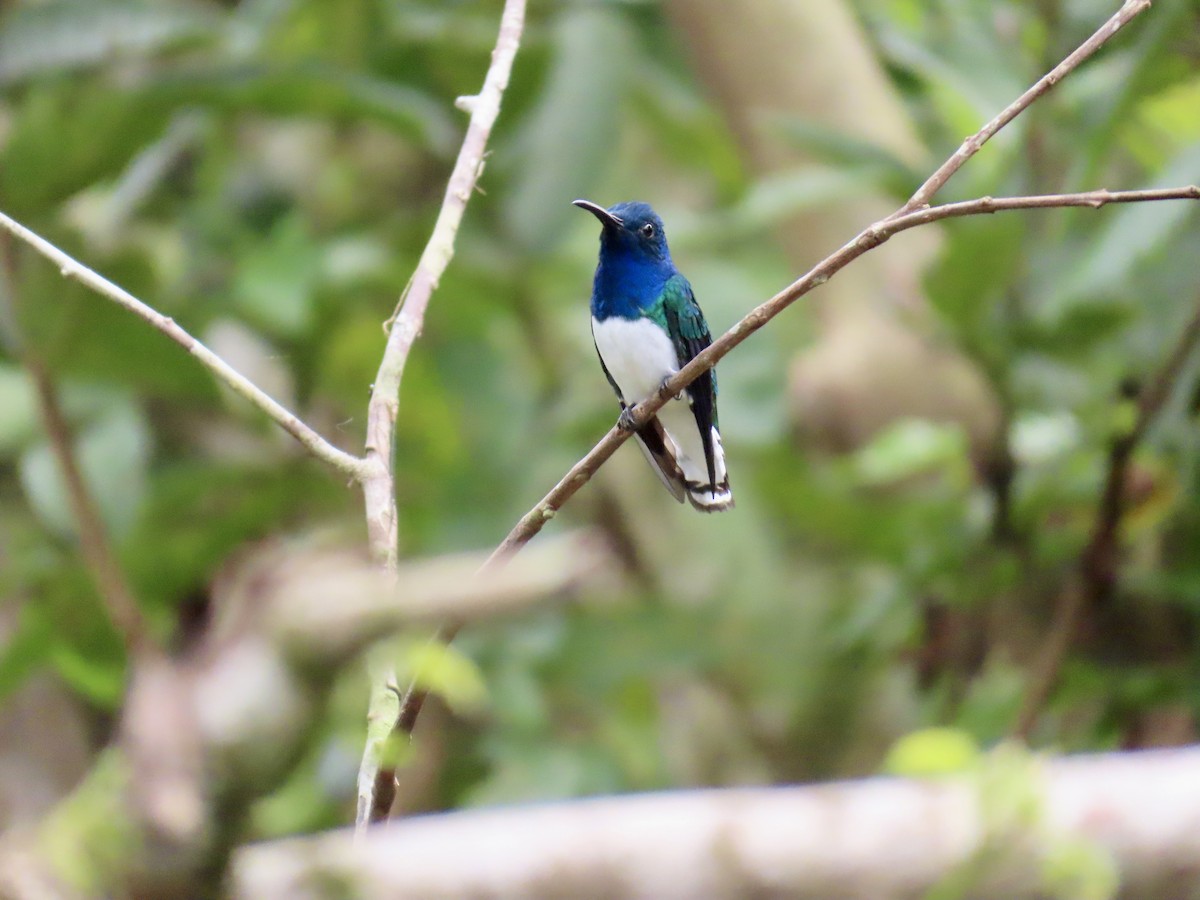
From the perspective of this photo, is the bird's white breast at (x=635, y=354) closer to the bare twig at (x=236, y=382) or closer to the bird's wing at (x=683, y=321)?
the bird's wing at (x=683, y=321)

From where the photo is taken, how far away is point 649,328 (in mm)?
2367

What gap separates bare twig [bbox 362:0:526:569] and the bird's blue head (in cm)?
73

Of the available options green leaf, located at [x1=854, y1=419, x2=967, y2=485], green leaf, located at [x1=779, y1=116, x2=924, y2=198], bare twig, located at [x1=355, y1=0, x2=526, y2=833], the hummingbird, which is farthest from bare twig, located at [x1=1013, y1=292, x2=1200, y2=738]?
bare twig, located at [x1=355, y1=0, x2=526, y2=833]

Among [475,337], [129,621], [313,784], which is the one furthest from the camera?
[475,337]

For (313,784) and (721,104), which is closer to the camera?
(313,784)

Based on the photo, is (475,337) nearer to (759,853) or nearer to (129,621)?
(129,621)

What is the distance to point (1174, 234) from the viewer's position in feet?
8.32

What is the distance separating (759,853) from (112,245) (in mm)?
2582

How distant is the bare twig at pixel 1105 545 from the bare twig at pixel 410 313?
1306 millimetres

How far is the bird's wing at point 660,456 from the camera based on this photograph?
6.95 ft

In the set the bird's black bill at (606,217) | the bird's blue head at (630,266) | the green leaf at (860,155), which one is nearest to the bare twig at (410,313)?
the bird's black bill at (606,217)

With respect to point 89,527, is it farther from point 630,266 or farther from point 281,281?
point 630,266

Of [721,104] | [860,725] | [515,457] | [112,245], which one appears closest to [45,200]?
[112,245]

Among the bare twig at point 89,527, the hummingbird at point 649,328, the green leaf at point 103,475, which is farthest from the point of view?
the green leaf at point 103,475
